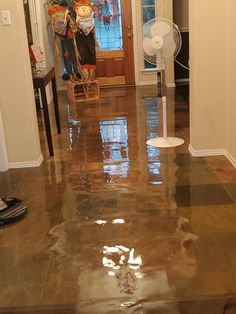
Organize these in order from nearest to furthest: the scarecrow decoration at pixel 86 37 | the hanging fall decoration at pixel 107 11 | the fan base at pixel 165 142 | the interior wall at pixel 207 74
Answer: the interior wall at pixel 207 74 → the fan base at pixel 165 142 → the scarecrow decoration at pixel 86 37 → the hanging fall decoration at pixel 107 11

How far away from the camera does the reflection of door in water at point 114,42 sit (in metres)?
7.46

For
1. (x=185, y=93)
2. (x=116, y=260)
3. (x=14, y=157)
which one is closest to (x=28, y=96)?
(x=14, y=157)

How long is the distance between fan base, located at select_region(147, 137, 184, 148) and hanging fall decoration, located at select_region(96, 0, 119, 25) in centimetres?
383

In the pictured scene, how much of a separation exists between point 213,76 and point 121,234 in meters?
1.74

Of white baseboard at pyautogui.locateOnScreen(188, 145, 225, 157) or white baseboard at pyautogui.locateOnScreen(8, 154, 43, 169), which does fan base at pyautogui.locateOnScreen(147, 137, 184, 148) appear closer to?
white baseboard at pyautogui.locateOnScreen(188, 145, 225, 157)

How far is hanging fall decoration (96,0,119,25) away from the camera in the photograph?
743 cm

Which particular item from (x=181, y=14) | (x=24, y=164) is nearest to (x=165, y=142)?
(x=24, y=164)

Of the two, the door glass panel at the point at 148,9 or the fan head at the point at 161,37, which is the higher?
the door glass panel at the point at 148,9

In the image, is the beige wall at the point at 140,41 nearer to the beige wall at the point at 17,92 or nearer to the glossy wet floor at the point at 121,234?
the glossy wet floor at the point at 121,234

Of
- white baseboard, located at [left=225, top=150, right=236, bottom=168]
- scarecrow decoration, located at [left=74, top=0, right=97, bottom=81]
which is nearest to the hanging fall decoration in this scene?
scarecrow decoration, located at [left=74, top=0, right=97, bottom=81]

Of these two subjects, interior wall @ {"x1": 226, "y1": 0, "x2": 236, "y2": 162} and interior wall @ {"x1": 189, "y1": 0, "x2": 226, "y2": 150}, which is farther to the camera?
interior wall @ {"x1": 189, "y1": 0, "x2": 226, "y2": 150}

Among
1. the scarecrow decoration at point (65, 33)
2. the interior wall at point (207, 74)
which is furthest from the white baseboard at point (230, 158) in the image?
the scarecrow decoration at point (65, 33)

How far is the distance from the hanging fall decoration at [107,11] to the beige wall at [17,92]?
410 cm

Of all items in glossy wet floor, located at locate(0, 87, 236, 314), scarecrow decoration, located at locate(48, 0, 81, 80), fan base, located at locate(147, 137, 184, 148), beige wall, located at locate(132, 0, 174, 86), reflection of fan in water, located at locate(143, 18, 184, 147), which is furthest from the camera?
beige wall, located at locate(132, 0, 174, 86)
